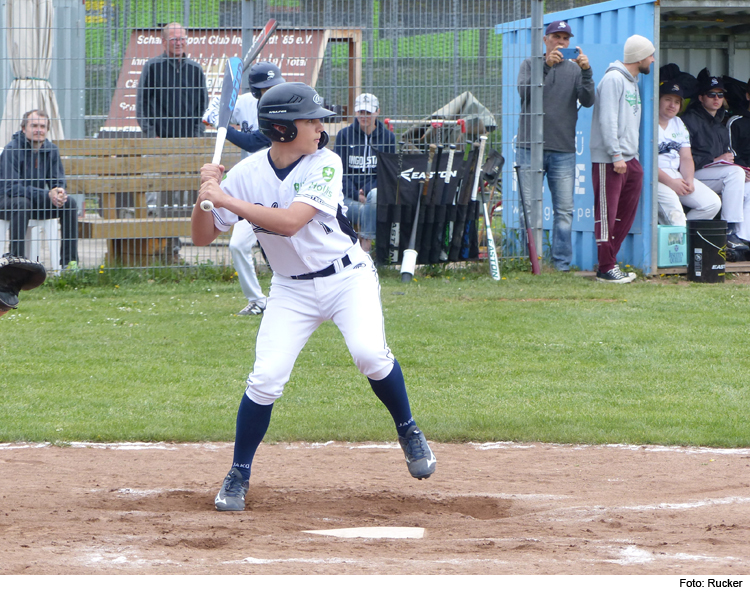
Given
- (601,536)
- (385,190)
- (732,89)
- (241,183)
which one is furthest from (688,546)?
(732,89)

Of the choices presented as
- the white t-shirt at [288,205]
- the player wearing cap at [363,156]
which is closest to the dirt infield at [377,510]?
the white t-shirt at [288,205]

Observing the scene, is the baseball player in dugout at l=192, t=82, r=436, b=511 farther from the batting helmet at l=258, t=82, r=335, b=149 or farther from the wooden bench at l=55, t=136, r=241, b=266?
the wooden bench at l=55, t=136, r=241, b=266

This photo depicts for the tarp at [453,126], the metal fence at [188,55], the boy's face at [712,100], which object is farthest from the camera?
the boy's face at [712,100]

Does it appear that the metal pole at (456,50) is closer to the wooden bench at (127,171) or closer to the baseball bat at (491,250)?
the baseball bat at (491,250)

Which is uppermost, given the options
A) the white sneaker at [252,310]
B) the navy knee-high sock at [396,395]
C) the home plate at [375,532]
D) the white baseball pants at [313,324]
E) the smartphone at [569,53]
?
the smartphone at [569,53]

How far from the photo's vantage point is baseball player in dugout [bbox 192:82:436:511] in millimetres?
4312

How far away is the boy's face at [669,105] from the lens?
432 inches

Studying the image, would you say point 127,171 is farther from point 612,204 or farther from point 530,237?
point 612,204

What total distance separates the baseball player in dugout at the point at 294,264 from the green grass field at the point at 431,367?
128cm

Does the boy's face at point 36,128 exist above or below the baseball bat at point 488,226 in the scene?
above

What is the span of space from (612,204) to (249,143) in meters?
4.00

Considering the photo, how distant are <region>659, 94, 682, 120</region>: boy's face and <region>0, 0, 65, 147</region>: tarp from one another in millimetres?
6440

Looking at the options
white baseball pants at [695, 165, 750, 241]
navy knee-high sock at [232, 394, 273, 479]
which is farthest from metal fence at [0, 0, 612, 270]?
navy knee-high sock at [232, 394, 273, 479]

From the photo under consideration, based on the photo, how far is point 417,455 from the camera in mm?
4551
